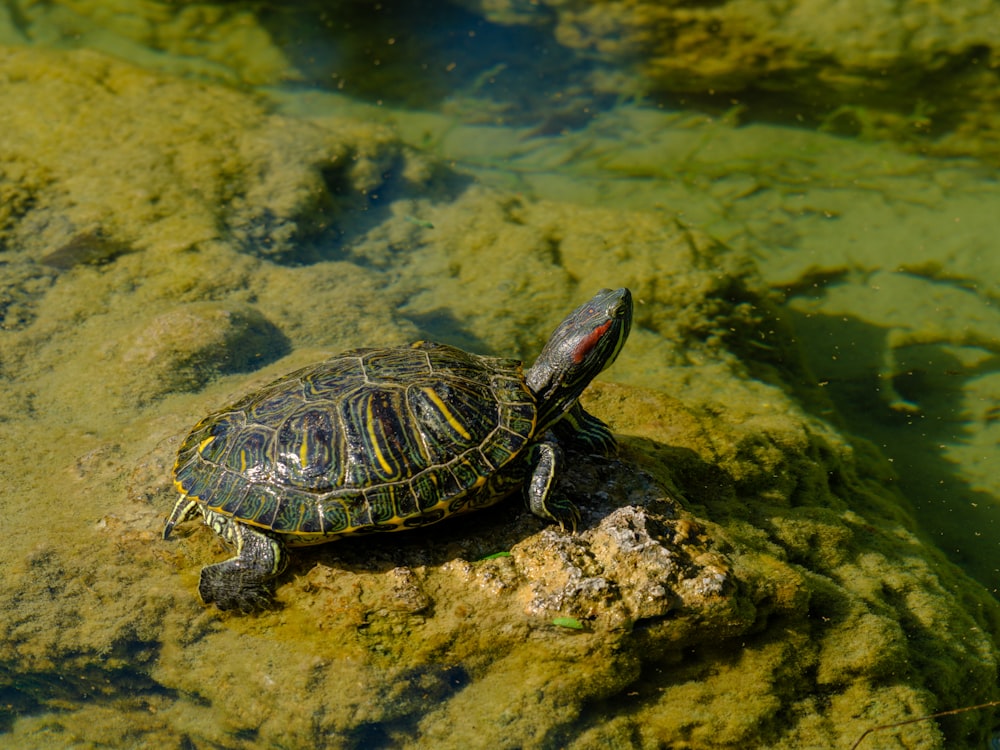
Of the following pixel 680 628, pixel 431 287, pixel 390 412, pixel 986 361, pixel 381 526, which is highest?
pixel 390 412

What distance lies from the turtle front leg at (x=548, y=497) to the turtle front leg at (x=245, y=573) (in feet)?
3.71

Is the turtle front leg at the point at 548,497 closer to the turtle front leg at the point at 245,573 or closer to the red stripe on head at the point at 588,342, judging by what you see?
the red stripe on head at the point at 588,342

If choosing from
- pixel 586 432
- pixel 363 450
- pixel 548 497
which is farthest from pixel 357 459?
pixel 586 432

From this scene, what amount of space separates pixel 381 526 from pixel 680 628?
1334mm

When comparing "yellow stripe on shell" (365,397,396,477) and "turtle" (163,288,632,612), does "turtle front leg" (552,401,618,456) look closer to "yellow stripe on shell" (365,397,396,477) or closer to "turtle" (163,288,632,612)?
"turtle" (163,288,632,612)

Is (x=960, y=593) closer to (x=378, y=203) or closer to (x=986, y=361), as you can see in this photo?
(x=986, y=361)

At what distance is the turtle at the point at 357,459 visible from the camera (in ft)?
11.4

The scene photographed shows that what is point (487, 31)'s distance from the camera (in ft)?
35.5

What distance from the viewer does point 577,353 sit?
13.1 ft

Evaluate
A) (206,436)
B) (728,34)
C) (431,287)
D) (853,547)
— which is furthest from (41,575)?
(728,34)

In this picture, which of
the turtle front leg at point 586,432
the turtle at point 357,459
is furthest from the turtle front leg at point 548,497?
the turtle front leg at point 586,432

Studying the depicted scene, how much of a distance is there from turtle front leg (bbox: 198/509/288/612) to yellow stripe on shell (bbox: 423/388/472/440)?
913mm

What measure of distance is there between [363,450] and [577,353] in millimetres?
1146

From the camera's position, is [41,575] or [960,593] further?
[960,593]
